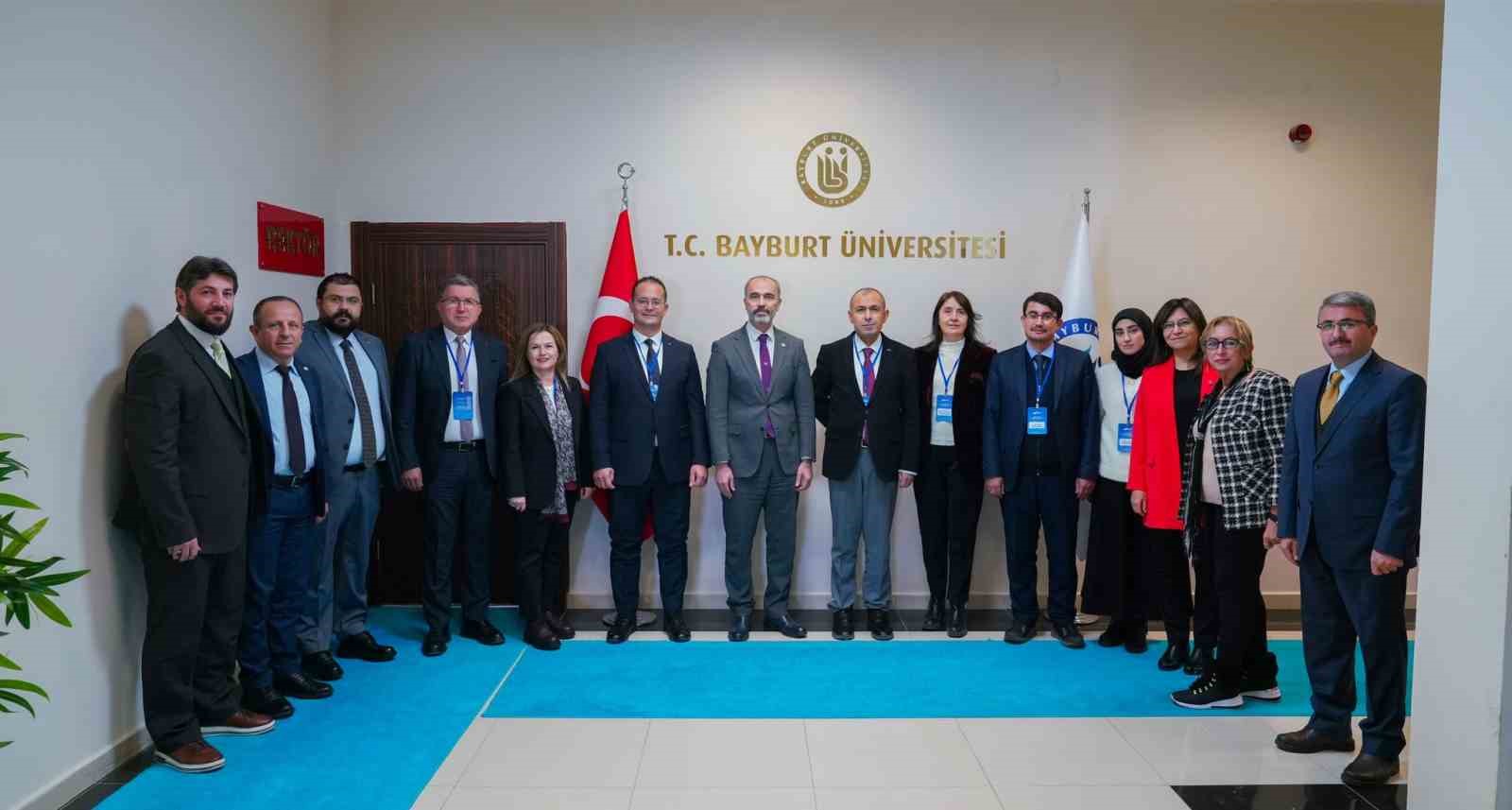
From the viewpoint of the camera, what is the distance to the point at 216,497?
328 centimetres

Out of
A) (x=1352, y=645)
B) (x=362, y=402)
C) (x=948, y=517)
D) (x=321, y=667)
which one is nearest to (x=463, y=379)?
(x=362, y=402)

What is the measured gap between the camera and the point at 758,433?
4.75m

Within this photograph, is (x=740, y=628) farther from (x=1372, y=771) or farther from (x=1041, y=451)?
(x=1372, y=771)

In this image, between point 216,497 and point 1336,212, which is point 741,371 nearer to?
point 216,497

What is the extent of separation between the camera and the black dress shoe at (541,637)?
4.59m

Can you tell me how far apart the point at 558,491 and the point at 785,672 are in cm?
135

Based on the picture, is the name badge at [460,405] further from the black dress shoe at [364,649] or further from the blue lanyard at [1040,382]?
the blue lanyard at [1040,382]

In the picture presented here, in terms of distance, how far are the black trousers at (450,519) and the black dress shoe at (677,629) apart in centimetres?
96

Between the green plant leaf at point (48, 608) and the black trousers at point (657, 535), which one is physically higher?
the green plant leaf at point (48, 608)

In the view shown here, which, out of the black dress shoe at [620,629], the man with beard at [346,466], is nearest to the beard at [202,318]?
the man with beard at [346,466]

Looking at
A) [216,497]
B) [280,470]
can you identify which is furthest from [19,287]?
[280,470]

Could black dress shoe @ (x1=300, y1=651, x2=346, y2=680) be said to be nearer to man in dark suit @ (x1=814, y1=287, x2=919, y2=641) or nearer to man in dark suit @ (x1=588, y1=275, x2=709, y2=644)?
man in dark suit @ (x1=588, y1=275, x2=709, y2=644)

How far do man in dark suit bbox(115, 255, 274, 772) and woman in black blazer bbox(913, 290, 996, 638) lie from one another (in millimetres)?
3032

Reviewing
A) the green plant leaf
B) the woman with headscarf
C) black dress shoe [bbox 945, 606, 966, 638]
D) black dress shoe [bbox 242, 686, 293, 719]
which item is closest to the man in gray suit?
black dress shoe [bbox 945, 606, 966, 638]
